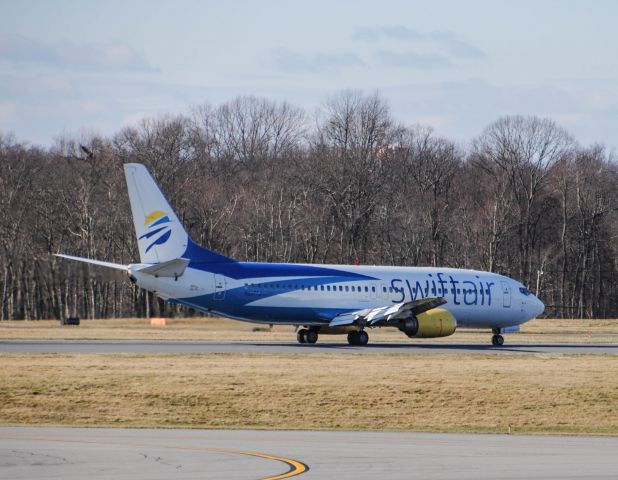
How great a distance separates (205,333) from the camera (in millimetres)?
62906

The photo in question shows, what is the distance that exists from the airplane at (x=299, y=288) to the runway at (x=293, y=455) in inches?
955

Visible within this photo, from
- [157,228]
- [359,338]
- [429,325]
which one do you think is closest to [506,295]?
[429,325]

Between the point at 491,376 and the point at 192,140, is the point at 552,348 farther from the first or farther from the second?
the point at 192,140

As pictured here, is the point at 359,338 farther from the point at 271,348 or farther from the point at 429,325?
the point at 271,348

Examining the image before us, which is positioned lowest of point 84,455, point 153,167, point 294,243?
point 84,455

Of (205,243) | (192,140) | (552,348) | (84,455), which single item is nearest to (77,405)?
(84,455)

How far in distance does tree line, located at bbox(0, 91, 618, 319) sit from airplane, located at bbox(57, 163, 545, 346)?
28.2m

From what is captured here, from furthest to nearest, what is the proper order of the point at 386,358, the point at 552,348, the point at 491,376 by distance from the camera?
the point at 552,348
the point at 386,358
the point at 491,376

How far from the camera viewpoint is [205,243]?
95250 mm

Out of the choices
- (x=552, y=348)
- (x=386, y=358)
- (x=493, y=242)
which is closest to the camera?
(x=386, y=358)

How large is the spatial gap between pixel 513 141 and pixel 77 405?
288ft

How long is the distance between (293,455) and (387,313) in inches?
1244

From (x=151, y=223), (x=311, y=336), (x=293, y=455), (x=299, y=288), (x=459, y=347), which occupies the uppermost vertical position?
(x=151, y=223)

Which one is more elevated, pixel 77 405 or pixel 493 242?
pixel 493 242
